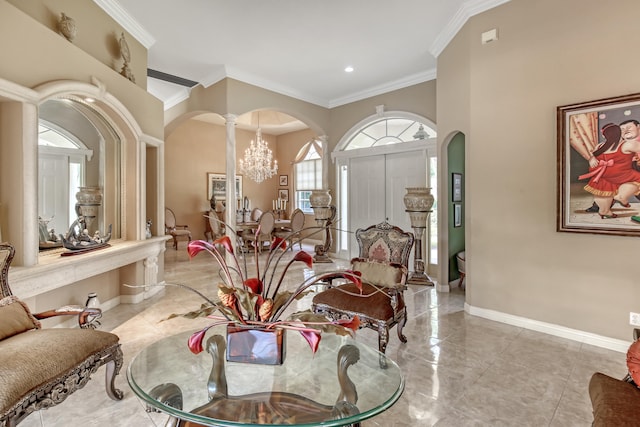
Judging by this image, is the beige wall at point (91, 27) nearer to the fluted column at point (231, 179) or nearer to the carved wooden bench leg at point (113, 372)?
the fluted column at point (231, 179)

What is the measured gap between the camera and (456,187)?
498 centimetres

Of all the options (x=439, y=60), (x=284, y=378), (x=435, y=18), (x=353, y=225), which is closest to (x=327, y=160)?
(x=353, y=225)

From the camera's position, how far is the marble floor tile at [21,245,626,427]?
6.38 ft

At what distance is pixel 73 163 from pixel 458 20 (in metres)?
4.61

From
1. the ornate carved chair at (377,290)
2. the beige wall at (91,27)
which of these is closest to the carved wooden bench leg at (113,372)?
the ornate carved chair at (377,290)

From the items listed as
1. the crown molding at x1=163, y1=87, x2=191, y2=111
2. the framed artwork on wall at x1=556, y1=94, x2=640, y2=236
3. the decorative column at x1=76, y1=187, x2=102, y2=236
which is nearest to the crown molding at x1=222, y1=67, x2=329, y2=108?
the crown molding at x1=163, y1=87, x2=191, y2=111

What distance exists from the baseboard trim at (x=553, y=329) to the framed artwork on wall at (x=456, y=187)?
177cm

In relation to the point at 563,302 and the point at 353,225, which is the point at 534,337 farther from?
the point at 353,225

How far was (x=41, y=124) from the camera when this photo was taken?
2842 millimetres

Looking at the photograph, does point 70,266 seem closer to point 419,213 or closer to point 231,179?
point 231,179

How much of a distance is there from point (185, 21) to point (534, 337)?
5.26 m

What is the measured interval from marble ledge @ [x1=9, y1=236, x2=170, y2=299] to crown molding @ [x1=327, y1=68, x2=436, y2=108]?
184 inches

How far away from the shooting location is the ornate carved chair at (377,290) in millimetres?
2576

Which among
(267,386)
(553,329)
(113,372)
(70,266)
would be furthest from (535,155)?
(70,266)
